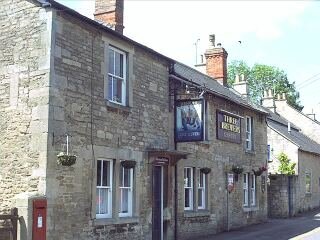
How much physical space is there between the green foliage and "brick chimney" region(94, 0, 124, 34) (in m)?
18.0

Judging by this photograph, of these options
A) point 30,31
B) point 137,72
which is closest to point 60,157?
point 30,31

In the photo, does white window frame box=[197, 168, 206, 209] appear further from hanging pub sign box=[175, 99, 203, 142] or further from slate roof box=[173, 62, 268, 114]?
slate roof box=[173, 62, 268, 114]

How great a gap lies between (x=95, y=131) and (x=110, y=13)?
5366mm

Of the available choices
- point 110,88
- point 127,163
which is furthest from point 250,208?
point 110,88

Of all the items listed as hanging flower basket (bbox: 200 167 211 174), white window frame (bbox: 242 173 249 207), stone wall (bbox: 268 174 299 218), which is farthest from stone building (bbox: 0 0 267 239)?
stone wall (bbox: 268 174 299 218)

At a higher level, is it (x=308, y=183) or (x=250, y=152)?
(x=250, y=152)

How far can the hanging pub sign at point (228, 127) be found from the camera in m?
20.0

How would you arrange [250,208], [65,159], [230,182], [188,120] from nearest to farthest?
[65,159], [188,120], [230,182], [250,208]

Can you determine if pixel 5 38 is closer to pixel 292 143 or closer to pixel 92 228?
pixel 92 228

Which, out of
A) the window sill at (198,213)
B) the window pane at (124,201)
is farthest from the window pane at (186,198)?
the window pane at (124,201)

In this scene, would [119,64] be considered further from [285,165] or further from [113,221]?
[285,165]

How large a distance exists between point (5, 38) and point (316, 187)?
1145 inches

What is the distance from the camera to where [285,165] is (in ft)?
103

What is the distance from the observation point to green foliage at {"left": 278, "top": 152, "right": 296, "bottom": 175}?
31087 mm
